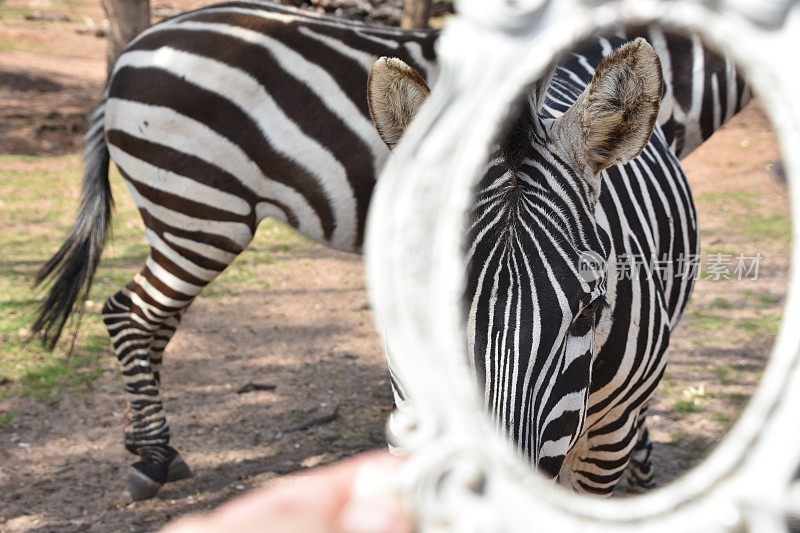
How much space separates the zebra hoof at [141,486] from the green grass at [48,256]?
3.83ft

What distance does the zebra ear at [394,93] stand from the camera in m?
2.24

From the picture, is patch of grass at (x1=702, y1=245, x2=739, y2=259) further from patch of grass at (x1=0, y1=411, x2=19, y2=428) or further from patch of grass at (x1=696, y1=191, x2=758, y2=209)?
patch of grass at (x1=0, y1=411, x2=19, y2=428)

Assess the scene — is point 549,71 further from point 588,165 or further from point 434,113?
point 434,113

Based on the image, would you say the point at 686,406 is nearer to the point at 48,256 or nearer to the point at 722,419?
the point at 722,419

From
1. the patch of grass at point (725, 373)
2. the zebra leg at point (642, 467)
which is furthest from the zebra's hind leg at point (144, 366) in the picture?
the patch of grass at point (725, 373)

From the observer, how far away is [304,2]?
11812 millimetres

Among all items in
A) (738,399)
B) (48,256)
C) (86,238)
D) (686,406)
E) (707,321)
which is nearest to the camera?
(86,238)

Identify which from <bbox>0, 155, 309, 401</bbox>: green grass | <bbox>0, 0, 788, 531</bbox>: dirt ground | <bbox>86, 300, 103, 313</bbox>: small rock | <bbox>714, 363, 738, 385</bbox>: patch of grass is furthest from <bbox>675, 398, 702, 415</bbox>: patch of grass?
<bbox>86, 300, 103, 313</bbox>: small rock

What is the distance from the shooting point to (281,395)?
18.7 feet

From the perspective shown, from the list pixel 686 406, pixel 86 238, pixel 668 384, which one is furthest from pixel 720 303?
pixel 86 238

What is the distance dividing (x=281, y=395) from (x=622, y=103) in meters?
4.02

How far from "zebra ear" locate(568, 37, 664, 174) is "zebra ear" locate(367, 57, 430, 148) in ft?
1.38

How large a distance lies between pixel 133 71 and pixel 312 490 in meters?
3.95

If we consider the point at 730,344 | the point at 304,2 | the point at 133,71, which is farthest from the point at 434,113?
the point at 304,2
